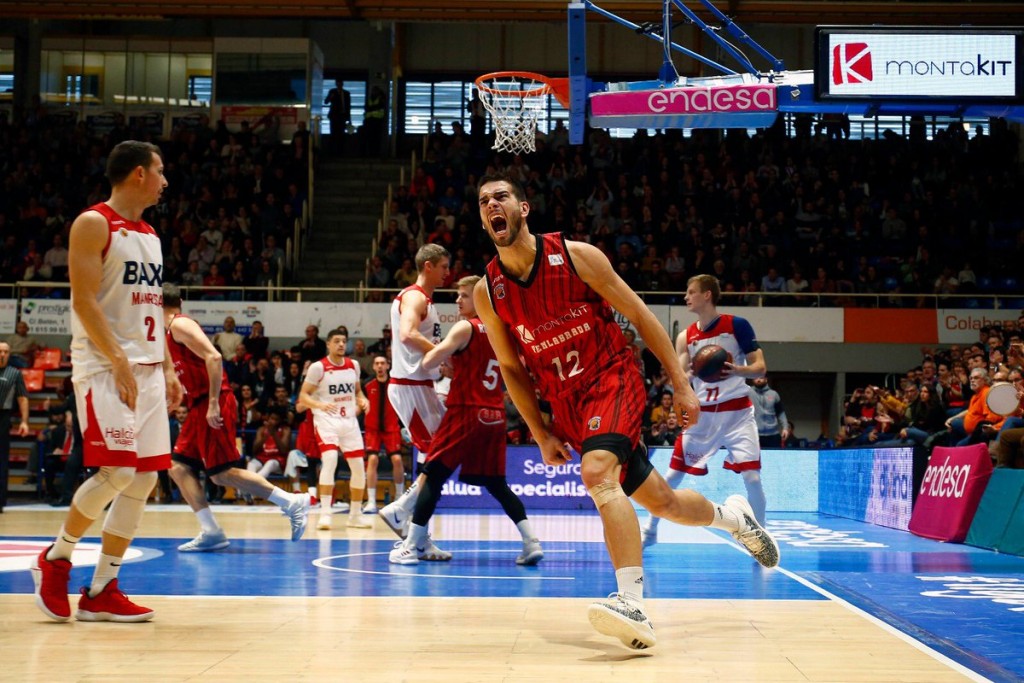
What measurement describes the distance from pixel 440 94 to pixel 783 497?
1891 centimetres

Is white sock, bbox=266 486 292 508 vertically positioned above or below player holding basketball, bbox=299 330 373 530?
below

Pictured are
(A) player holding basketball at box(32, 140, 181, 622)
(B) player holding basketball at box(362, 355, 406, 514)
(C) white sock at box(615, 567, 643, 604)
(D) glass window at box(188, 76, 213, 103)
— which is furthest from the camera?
(D) glass window at box(188, 76, 213, 103)

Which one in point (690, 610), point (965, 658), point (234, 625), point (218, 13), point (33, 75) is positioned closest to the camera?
point (965, 658)

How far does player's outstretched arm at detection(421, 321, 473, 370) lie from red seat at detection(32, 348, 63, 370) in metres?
14.7

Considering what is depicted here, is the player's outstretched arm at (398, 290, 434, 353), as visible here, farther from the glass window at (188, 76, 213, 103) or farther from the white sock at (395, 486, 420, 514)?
the glass window at (188, 76, 213, 103)

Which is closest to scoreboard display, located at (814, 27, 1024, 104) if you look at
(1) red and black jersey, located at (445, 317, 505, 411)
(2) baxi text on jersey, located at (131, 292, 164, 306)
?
(1) red and black jersey, located at (445, 317, 505, 411)

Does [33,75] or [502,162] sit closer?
[502,162]

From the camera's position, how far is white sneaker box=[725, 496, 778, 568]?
5691 mm

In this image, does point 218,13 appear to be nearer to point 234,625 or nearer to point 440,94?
point 440,94

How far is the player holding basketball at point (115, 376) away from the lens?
5000 mm

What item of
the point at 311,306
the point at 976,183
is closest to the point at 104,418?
the point at 311,306

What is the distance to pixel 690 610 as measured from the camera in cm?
560

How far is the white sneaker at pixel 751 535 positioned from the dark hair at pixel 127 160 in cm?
335

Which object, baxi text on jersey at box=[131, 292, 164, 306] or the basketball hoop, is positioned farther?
the basketball hoop
